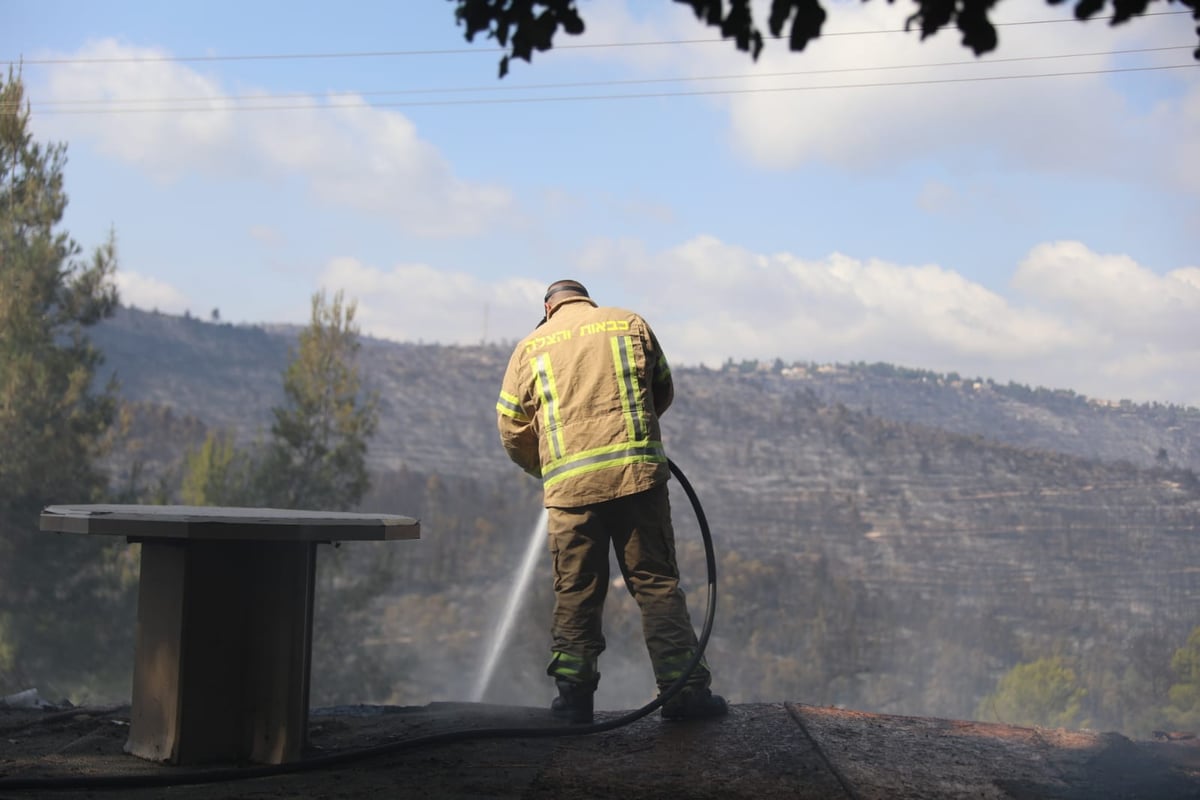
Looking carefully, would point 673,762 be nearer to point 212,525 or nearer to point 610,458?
point 610,458

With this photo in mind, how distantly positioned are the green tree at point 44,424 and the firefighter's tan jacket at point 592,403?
1758 cm

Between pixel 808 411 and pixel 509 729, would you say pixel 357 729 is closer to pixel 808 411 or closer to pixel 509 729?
pixel 509 729

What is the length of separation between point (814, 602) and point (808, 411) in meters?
11.2

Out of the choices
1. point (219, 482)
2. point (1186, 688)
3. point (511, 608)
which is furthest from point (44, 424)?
point (1186, 688)

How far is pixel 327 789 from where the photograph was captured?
349 cm

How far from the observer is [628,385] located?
4484 millimetres

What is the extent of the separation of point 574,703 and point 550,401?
3.87 ft

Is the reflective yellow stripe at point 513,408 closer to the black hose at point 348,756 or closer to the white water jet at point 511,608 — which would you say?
the black hose at point 348,756

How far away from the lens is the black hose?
3352 mm

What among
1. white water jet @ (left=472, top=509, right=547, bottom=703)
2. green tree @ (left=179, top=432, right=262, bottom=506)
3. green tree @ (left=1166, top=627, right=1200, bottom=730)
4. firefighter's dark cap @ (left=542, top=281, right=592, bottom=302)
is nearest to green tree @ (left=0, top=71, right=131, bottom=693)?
green tree @ (left=179, top=432, right=262, bottom=506)

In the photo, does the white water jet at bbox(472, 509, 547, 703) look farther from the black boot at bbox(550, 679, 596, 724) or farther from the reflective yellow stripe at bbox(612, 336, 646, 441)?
the reflective yellow stripe at bbox(612, 336, 646, 441)

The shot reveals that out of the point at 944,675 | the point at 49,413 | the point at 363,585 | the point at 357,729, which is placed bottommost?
the point at 944,675

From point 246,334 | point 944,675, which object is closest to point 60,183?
point 944,675

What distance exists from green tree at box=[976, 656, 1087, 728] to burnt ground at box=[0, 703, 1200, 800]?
23935 mm
